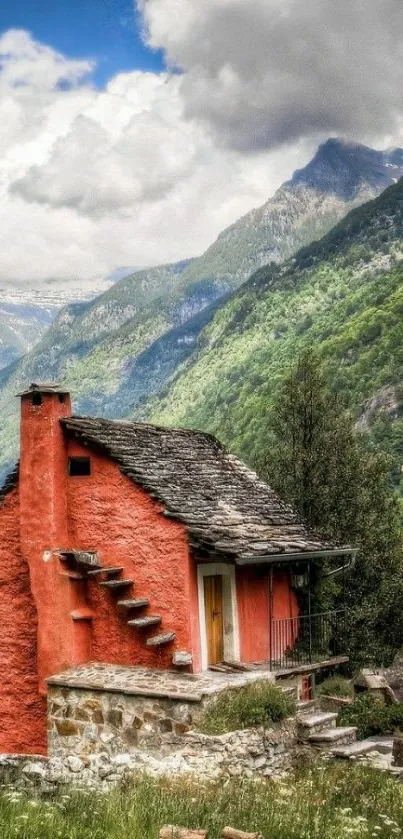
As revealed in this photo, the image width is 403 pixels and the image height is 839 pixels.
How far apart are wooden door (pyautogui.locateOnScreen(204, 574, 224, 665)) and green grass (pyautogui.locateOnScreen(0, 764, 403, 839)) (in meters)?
4.81

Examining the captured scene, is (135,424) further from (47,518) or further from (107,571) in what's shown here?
(107,571)

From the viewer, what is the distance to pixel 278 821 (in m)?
8.69

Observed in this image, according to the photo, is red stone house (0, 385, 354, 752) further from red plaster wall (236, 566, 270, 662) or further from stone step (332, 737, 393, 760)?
stone step (332, 737, 393, 760)

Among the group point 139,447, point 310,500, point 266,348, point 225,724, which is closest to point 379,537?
point 310,500

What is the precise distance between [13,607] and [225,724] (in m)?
5.71

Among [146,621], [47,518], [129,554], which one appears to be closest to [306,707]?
[146,621]

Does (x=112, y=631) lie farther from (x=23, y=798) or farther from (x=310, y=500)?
(x=310, y=500)

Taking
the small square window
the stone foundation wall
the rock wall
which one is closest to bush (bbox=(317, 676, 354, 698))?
the rock wall

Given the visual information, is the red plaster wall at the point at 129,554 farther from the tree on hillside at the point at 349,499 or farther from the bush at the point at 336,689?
the tree on hillside at the point at 349,499

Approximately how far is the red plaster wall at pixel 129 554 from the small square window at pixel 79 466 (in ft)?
0.35

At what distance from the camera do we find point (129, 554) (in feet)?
52.0

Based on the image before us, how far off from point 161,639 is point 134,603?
863mm

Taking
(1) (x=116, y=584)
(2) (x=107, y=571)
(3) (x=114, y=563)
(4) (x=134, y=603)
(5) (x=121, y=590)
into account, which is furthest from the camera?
(3) (x=114, y=563)

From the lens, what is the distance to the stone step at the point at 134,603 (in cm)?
1524
